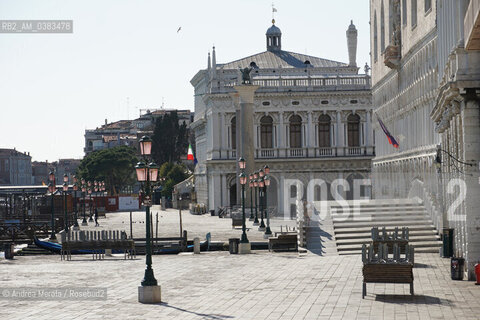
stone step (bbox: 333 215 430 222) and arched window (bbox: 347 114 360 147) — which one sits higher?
arched window (bbox: 347 114 360 147)

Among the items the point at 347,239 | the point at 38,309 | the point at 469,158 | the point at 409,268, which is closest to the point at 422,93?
the point at 347,239

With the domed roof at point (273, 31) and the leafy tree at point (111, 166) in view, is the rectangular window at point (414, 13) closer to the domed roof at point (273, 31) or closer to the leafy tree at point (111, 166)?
the domed roof at point (273, 31)

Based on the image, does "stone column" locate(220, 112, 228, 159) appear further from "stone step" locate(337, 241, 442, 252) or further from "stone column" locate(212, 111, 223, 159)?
"stone step" locate(337, 241, 442, 252)

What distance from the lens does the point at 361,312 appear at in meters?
21.9

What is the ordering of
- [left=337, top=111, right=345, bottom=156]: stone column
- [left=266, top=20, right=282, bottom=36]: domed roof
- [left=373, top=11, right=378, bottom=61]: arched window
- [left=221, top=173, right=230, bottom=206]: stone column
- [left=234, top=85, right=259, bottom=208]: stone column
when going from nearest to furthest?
[left=373, top=11, right=378, bottom=61]: arched window < [left=234, top=85, right=259, bottom=208]: stone column < [left=221, top=173, right=230, bottom=206]: stone column < [left=337, top=111, right=345, bottom=156]: stone column < [left=266, top=20, right=282, bottom=36]: domed roof

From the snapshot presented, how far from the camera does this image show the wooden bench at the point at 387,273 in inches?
947

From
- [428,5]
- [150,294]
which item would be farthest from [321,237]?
[150,294]

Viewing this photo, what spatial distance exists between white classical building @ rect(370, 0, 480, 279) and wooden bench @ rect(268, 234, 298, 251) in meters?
6.21

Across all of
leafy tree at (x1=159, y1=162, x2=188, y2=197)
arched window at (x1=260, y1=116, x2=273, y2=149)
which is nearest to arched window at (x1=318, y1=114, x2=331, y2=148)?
arched window at (x1=260, y1=116, x2=273, y2=149)

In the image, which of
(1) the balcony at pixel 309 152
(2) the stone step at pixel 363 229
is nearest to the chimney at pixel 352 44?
(1) the balcony at pixel 309 152

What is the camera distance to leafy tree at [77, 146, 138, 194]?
14900 cm

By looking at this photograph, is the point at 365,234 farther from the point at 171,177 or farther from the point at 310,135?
the point at 171,177

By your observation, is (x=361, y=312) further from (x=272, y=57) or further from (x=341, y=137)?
(x=272, y=57)

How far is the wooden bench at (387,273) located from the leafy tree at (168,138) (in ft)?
407
